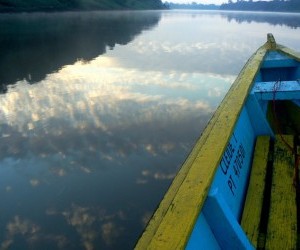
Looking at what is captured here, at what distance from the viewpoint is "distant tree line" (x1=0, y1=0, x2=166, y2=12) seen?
51.8 metres

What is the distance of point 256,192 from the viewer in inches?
148

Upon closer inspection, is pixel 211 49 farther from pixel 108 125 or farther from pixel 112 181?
pixel 112 181

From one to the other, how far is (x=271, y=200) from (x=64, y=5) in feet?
234

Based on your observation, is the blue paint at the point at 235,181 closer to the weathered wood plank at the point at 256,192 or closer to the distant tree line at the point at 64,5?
the weathered wood plank at the point at 256,192

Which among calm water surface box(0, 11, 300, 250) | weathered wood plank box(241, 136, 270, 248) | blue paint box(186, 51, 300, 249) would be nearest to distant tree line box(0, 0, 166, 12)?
calm water surface box(0, 11, 300, 250)

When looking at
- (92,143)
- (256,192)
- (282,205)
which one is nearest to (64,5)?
(92,143)

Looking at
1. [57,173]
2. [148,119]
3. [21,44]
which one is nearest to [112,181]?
[57,173]

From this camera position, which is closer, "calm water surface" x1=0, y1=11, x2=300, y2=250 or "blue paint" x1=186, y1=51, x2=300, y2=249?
"blue paint" x1=186, y1=51, x2=300, y2=249

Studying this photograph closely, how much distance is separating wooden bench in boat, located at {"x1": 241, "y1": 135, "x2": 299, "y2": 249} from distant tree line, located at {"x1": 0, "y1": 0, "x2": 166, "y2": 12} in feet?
174

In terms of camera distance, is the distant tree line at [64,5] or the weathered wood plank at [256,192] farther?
the distant tree line at [64,5]

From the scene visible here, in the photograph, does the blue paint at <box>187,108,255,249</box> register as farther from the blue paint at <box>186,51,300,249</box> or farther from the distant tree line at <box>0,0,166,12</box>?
the distant tree line at <box>0,0,166,12</box>

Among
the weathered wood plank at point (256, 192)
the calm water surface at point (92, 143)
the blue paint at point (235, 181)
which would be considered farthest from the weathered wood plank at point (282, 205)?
the calm water surface at point (92, 143)

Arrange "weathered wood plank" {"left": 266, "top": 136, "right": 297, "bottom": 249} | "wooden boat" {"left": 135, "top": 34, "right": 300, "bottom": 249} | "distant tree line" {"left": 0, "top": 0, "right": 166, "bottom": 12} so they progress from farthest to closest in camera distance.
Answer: "distant tree line" {"left": 0, "top": 0, "right": 166, "bottom": 12}, "weathered wood plank" {"left": 266, "top": 136, "right": 297, "bottom": 249}, "wooden boat" {"left": 135, "top": 34, "right": 300, "bottom": 249}

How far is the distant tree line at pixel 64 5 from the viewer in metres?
51.8
